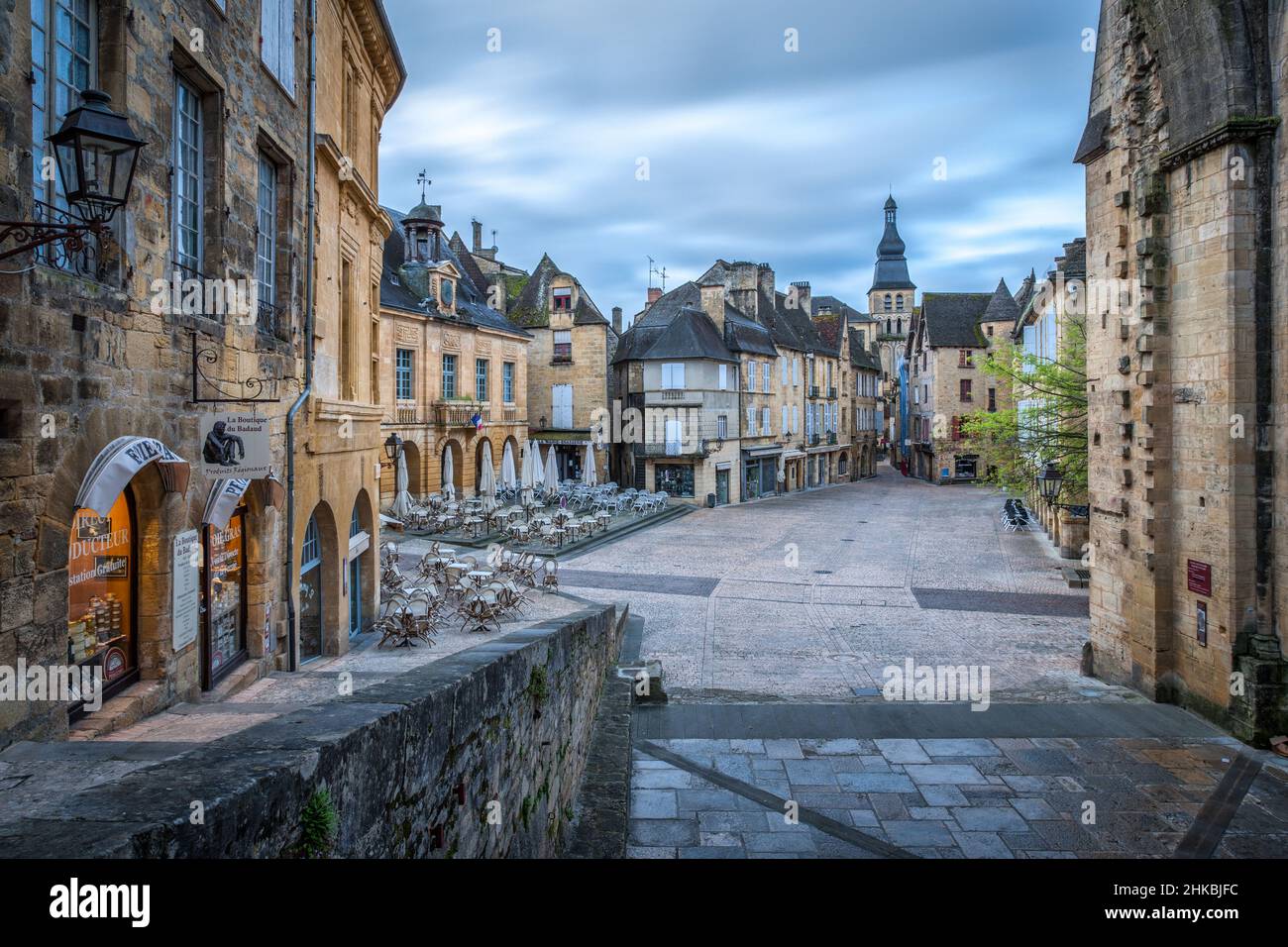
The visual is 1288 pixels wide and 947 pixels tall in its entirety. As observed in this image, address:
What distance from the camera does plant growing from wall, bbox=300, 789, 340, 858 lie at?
3215mm

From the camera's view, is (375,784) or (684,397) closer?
(375,784)

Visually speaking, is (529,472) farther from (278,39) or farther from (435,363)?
(278,39)

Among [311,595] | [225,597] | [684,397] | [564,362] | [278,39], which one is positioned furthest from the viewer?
[564,362]

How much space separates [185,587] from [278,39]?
6125 mm

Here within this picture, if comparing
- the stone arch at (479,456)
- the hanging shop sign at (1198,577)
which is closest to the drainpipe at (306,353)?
the hanging shop sign at (1198,577)

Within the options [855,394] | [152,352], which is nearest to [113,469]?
[152,352]

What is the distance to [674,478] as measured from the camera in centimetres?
4022

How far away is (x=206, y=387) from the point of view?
24.3 ft

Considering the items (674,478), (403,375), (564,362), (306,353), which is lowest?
(674,478)

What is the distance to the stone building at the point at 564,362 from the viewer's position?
42.3 meters

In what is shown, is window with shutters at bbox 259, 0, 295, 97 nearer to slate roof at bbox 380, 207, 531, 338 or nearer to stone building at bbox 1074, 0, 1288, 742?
stone building at bbox 1074, 0, 1288, 742

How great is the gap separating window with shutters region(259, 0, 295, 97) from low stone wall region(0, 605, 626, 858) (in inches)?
264

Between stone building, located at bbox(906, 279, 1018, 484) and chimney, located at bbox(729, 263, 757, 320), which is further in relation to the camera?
stone building, located at bbox(906, 279, 1018, 484)

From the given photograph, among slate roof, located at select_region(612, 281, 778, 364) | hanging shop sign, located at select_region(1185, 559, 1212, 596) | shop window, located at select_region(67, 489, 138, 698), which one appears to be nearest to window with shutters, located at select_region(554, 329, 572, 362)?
slate roof, located at select_region(612, 281, 778, 364)
